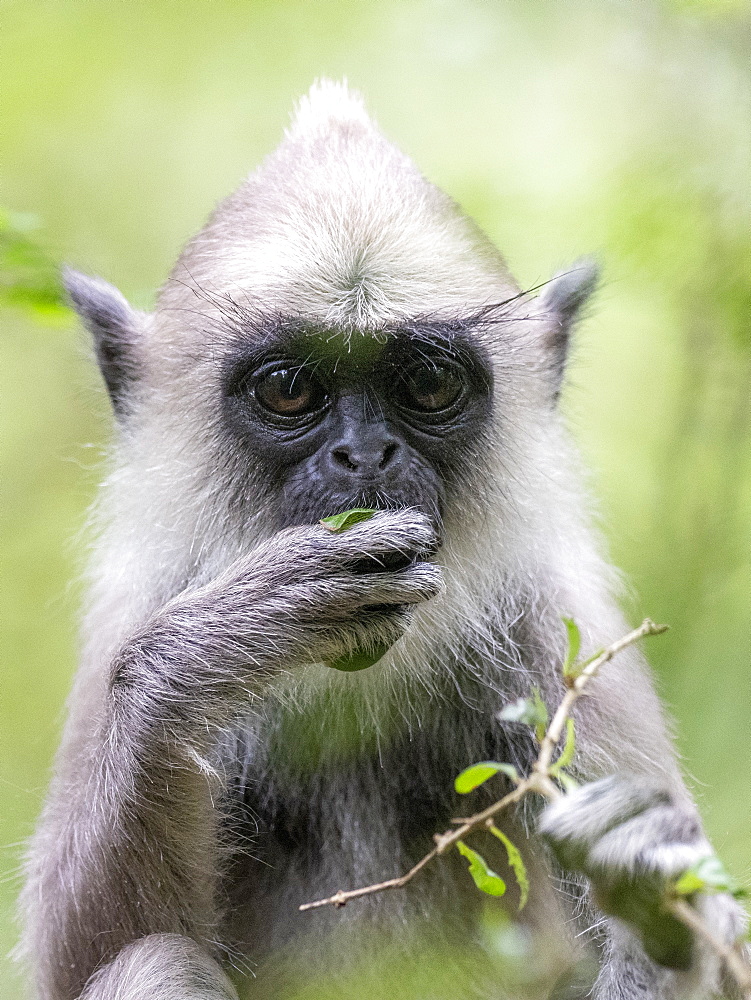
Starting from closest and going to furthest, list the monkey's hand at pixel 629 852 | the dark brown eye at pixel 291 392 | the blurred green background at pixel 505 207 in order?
1. the monkey's hand at pixel 629 852
2. the dark brown eye at pixel 291 392
3. the blurred green background at pixel 505 207

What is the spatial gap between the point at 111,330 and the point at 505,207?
1782mm

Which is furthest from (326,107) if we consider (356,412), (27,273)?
(356,412)

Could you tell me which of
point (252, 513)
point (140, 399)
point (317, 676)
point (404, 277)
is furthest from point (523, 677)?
point (140, 399)

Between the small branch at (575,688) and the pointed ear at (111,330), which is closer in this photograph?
the small branch at (575,688)

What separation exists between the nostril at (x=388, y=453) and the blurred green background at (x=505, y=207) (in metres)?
1.02

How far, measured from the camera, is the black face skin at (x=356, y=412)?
2787mm

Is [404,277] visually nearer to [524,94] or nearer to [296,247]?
[296,247]

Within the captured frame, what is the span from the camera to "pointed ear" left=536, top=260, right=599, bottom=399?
143 inches

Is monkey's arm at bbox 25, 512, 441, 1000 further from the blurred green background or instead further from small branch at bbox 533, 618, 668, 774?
the blurred green background

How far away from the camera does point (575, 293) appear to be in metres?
3.73

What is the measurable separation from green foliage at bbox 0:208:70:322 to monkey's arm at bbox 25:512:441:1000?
141cm

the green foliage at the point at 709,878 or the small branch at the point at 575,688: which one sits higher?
the small branch at the point at 575,688

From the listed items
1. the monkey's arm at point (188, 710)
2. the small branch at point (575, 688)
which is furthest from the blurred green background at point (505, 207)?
the small branch at point (575, 688)

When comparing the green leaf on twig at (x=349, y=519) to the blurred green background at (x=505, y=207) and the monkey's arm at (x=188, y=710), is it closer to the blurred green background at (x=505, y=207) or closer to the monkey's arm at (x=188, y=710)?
the monkey's arm at (x=188, y=710)
